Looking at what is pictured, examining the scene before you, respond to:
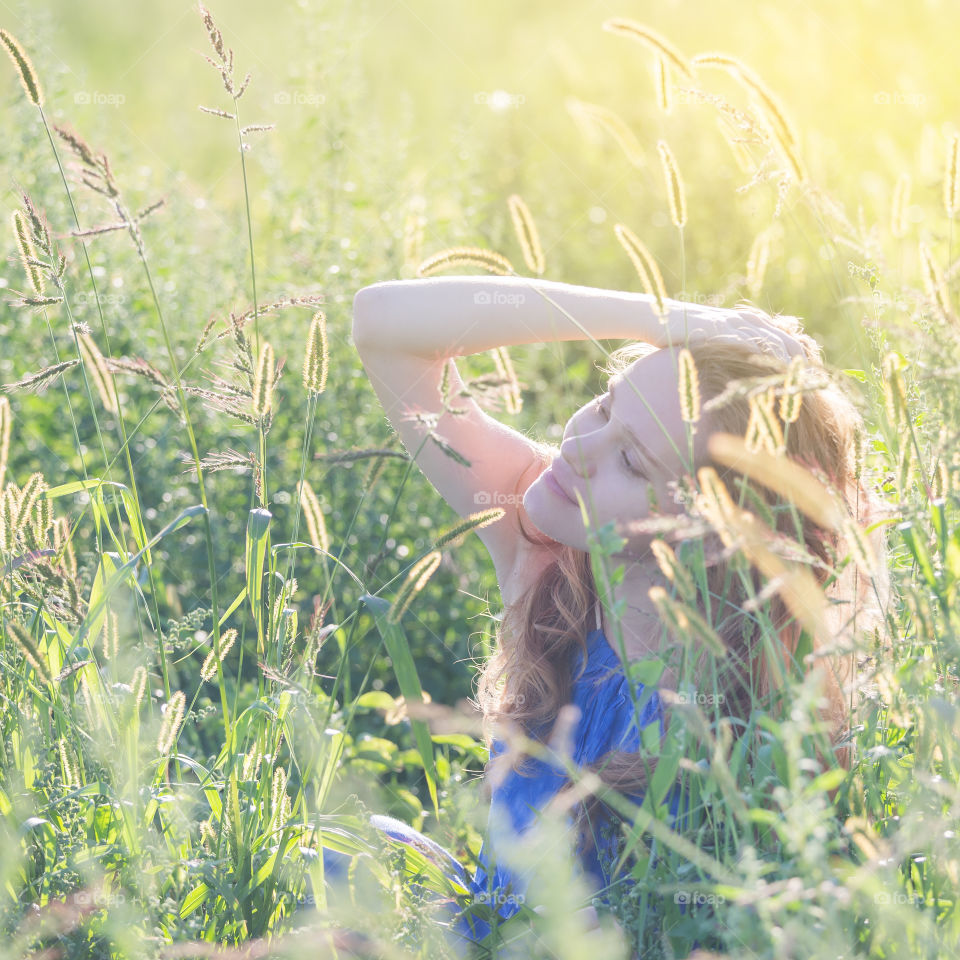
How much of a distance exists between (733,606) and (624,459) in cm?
43

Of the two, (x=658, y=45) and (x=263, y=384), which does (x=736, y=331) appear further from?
(x=263, y=384)

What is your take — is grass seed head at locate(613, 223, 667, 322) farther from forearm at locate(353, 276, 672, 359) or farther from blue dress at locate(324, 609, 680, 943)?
blue dress at locate(324, 609, 680, 943)

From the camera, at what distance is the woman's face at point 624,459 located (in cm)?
179

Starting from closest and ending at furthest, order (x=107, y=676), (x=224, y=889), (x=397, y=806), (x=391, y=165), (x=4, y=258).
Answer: (x=224, y=889) < (x=107, y=676) < (x=397, y=806) < (x=4, y=258) < (x=391, y=165)

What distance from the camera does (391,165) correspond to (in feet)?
12.8

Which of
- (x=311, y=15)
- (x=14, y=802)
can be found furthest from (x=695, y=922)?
(x=311, y=15)

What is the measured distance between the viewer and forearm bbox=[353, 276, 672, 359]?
1.85m

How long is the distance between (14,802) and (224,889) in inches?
13.0

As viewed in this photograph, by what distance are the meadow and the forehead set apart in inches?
8.8

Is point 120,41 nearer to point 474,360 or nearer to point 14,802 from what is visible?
point 474,360

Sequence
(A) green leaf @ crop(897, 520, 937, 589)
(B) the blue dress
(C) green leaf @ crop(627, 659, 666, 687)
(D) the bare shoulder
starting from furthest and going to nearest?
(D) the bare shoulder → (B) the blue dress → (C) green leaf @ crop(627, 659, 666, 687) → (A) green leaf @ crop(897, 520, 937, 589)

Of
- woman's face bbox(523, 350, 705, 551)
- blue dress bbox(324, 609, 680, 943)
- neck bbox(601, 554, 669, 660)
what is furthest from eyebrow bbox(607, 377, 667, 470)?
blue dress bbox(324, 609, 680, 943)

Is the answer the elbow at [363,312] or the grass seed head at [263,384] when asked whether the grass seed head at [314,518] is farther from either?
the elbow at [363,312]

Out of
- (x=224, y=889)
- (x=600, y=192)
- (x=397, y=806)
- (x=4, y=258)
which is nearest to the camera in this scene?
(x=224, y=889)
